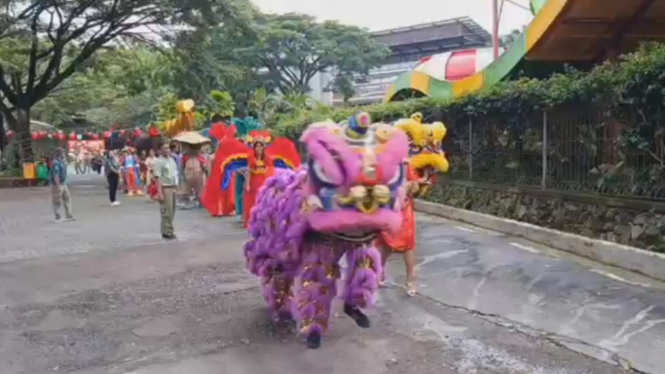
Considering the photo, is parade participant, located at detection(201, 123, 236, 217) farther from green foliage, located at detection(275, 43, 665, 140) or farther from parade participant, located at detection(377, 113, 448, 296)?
parade participant, located at detection(377, 113, 448, 296)

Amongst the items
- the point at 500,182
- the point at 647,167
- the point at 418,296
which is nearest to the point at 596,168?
the point at 647,167

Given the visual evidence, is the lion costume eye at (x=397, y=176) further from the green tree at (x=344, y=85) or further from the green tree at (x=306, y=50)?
the green tree at (x=344, y=85)

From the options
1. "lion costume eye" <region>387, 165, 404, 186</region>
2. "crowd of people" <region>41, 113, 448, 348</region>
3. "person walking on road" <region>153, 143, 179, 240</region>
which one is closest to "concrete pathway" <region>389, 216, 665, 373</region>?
"crowd of people" <region>41, 113, 448, 348</region>

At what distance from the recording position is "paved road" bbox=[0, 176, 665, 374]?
490 cm

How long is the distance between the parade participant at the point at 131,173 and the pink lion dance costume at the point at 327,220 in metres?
15.5

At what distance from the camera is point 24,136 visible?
91.7ft

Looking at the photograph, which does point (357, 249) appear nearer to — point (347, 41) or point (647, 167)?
point (647, 167)

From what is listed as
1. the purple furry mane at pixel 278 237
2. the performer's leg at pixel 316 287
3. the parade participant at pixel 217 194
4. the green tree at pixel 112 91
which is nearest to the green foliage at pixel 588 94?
the parade participant at pixel 217 194

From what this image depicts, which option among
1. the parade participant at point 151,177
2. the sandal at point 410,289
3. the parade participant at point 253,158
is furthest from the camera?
the parade participant at point 151,177

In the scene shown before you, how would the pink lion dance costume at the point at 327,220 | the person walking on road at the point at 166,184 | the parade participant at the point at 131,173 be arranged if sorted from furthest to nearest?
the parade participant at the point at 131,173, the person walking on road at the point at 166,184, the pink lion dance costume at the point at 327,220

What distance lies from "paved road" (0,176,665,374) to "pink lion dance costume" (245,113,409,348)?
385mm

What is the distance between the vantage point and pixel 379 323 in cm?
580

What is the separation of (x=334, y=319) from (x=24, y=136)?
1002 inches

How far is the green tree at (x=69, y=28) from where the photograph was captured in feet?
77.9
